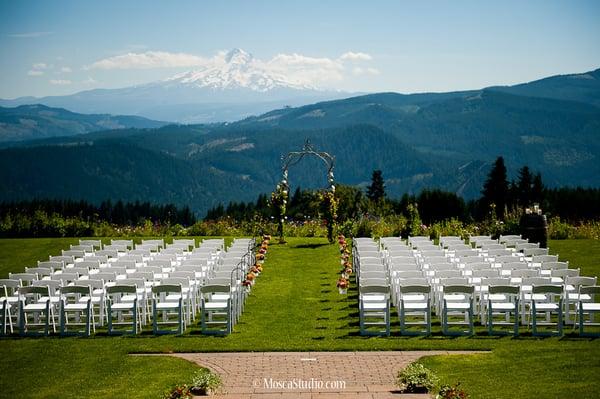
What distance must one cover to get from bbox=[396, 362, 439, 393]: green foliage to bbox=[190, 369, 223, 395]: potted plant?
2518 millimetres

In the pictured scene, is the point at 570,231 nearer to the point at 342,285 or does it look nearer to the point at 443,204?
the point at 342,285

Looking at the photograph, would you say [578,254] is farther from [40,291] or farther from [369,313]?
[40,291]

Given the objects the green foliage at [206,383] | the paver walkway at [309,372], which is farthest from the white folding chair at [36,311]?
the green foliage at [206,383]

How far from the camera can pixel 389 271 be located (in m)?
17.5

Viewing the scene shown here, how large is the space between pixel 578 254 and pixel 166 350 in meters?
14.9

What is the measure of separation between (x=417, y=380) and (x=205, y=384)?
285cm

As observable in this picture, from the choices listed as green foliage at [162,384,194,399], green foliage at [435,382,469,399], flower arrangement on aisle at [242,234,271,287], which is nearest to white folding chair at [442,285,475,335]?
green foliage at [435,382,469,399]

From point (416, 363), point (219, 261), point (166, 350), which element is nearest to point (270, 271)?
point (219, 261)

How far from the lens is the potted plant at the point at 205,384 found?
33.5 ft

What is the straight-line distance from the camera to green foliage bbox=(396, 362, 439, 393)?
1026 cm

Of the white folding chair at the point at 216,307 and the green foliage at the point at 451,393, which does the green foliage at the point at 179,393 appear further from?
the white folding chair at the point at 216,307

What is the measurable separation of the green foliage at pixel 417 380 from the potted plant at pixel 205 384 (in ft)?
8.26

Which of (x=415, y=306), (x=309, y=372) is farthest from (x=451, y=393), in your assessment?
(x=415, y=306)

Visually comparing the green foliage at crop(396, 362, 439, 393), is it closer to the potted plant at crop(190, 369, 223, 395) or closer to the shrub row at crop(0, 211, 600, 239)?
the potted plant at crop(190, 369, 223, 395)
